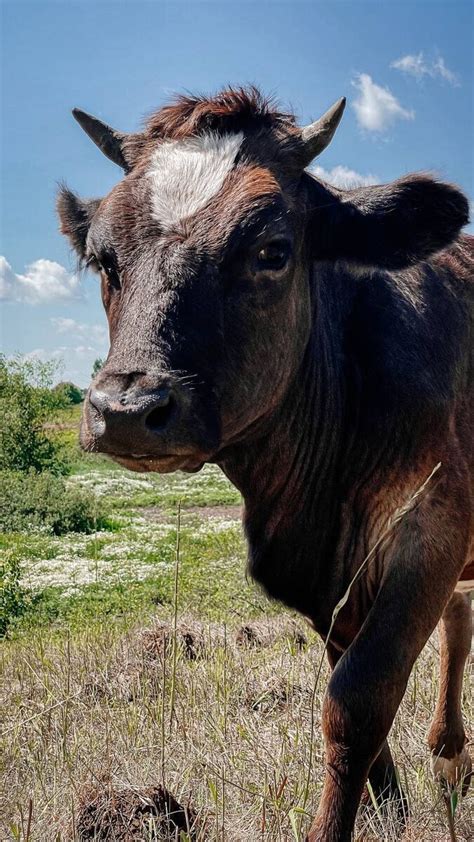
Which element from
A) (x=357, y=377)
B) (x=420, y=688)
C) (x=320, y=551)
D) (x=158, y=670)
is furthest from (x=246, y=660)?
(x=357, y=377)

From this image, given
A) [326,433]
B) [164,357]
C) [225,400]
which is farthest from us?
[326,433]

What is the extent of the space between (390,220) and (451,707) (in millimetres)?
3146

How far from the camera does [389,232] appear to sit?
433cm

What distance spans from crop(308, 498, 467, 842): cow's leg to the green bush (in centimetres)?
2104

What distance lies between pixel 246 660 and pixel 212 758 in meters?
2.72

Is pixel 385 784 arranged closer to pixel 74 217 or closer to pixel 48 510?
pixel 74 217

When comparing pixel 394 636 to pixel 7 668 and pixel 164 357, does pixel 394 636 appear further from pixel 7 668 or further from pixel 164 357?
pixel 7 668

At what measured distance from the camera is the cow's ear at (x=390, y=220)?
430 cm

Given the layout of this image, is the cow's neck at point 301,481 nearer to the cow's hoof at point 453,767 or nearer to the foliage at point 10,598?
the cow's hoof at point 453,767

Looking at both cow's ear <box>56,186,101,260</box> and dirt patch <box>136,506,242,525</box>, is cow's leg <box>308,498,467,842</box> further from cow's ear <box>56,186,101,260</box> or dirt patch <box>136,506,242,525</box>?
dirt patch <box>136,506,242,525</box>

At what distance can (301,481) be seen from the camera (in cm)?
446

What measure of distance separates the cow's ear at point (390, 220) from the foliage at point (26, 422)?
100 ft

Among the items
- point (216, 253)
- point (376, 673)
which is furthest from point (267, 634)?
point (216, 253)

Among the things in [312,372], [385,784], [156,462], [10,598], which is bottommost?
[10,598]
